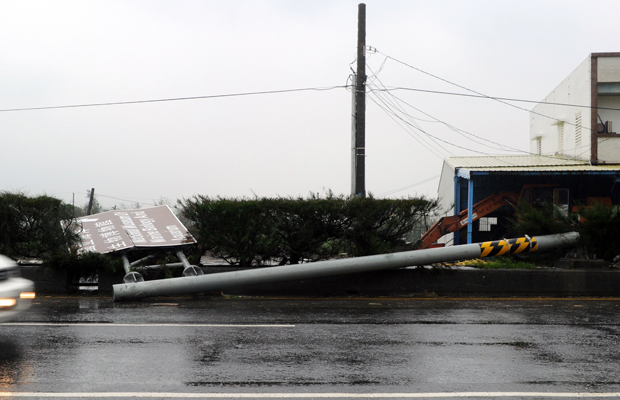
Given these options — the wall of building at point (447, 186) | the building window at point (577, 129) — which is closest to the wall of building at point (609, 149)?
the building window at point (577, 129)

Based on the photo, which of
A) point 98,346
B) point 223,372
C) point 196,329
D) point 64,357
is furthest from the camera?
point 196,329

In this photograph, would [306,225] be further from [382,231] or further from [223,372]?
[223,372]

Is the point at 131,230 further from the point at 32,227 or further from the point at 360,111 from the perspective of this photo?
the point at 360,111

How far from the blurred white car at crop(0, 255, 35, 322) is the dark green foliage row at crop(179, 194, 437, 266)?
16.9 feet

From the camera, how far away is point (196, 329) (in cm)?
736

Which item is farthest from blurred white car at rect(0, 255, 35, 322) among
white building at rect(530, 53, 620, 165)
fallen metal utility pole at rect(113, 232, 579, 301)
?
white building at rect(530, 53, 620, 165)

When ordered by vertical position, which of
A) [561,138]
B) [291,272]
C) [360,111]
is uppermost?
[561,138]

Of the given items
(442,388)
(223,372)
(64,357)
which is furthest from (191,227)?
(442,388)

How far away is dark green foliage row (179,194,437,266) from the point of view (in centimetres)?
1123

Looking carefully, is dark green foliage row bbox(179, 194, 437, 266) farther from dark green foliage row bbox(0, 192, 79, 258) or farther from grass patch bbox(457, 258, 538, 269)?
dark green foliage row bbox(0, 192, 79, 258)

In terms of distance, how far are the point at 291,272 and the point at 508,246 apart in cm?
433

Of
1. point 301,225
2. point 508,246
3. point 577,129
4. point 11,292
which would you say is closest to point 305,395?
point 11,292

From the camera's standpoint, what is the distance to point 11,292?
6023mm

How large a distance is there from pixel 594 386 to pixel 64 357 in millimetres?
5081
